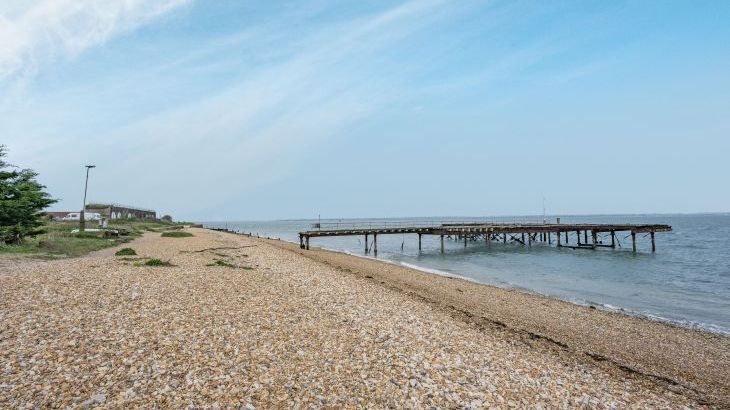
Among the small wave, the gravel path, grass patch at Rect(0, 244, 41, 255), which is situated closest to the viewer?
the gravel path

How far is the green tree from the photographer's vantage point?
86.0 feet

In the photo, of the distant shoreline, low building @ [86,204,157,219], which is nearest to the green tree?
the distant shoreline

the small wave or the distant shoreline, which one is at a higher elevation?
the distant shoreline

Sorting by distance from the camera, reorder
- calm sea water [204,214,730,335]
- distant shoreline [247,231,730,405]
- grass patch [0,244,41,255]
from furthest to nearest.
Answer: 1. grass patch [0,244,41,255]
2. calm sea water [204,214,730,335]
3. distant shoreline [247,231,730,405]

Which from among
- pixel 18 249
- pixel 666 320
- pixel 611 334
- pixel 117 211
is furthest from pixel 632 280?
pixel 117 211

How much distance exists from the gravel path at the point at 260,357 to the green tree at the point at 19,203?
16780 millimetres

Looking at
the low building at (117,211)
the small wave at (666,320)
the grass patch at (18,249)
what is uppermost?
the low building at (117,211)

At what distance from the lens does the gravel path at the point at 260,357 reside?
22.6 feet

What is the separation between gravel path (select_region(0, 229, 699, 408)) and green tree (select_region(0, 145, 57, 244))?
16780 millimetres

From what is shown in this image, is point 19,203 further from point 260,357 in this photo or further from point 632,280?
point 632,280

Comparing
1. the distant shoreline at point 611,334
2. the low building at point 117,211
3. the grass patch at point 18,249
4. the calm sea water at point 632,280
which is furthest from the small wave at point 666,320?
the low building at point 117,211

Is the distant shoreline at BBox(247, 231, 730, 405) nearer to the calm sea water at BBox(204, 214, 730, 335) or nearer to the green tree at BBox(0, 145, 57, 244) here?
the calm sea water at BBox(204, 214, 730, 335)

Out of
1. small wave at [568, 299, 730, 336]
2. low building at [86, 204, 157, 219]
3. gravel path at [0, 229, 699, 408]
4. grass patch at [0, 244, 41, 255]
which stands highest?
low building at [86, 204, 157, 219]

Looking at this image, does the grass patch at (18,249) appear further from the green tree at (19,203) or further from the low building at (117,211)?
the low building at (117,211)
